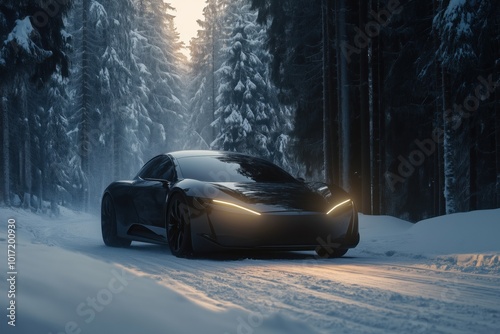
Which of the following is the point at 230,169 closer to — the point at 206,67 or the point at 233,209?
the point at 233,209

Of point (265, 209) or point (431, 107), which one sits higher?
point (431, 107)

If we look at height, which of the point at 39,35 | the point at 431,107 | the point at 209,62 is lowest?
the point at 431,107

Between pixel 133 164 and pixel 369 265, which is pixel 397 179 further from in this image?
pixel 133 164

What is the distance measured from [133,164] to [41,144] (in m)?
20.2

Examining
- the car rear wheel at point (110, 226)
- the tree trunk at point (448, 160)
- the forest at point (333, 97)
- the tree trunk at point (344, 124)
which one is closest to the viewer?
the car rear wheel at point (110, 226)

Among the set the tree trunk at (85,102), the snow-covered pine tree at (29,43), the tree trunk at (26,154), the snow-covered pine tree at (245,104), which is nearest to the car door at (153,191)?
the snow-covered pine tree at (29,43)

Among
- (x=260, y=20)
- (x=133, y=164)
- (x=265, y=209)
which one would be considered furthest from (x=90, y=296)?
(x=133, y=164)

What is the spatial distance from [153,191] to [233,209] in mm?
1807

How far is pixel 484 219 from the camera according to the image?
9844mm

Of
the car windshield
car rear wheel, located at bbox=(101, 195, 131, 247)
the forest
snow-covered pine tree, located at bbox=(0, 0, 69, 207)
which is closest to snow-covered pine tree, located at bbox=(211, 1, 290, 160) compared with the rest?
the forest

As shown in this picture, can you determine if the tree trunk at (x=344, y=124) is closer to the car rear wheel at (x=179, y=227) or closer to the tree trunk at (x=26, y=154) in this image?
the car rear wheel at (x=179, y=227)

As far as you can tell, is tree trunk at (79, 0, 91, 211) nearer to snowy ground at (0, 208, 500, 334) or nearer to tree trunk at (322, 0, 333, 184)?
tree trunk at (322, 0, 333, 184)

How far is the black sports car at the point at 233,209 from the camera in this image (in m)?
7.69

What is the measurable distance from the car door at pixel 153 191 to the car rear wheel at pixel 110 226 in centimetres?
73
